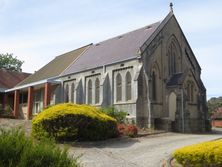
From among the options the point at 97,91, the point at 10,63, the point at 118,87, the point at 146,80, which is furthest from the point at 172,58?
the point at 10,63

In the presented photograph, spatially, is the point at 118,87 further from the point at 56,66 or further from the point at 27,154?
the point at 27,154

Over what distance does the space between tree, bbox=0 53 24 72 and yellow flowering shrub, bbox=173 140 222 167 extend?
6195 cm

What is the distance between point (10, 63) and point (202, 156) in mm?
63666

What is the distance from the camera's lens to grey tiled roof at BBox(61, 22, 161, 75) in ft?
112

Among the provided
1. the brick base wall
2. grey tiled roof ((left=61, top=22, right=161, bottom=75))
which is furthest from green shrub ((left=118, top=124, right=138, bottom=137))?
the brick base wall

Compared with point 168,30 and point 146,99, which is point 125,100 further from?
point 168,30

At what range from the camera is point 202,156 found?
13.0 m

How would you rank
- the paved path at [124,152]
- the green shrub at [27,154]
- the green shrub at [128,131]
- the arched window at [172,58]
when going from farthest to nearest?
the arched window at [172,58], the green shrub at [128,131], the paved path at [124,152], the green shrub at [27,154]

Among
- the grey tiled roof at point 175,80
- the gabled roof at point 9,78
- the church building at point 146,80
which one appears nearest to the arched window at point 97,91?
the church building at point 146,80

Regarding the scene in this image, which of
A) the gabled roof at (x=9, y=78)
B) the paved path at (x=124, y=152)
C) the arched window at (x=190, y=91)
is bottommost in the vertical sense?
the paved path at (x=124, y=152)

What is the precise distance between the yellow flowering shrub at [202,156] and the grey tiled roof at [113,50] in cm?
1881

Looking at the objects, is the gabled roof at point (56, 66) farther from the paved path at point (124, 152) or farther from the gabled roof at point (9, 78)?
the paved path at point (124, 152)

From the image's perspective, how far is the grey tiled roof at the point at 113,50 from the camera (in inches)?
1339

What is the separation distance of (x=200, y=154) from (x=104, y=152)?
6.25m
